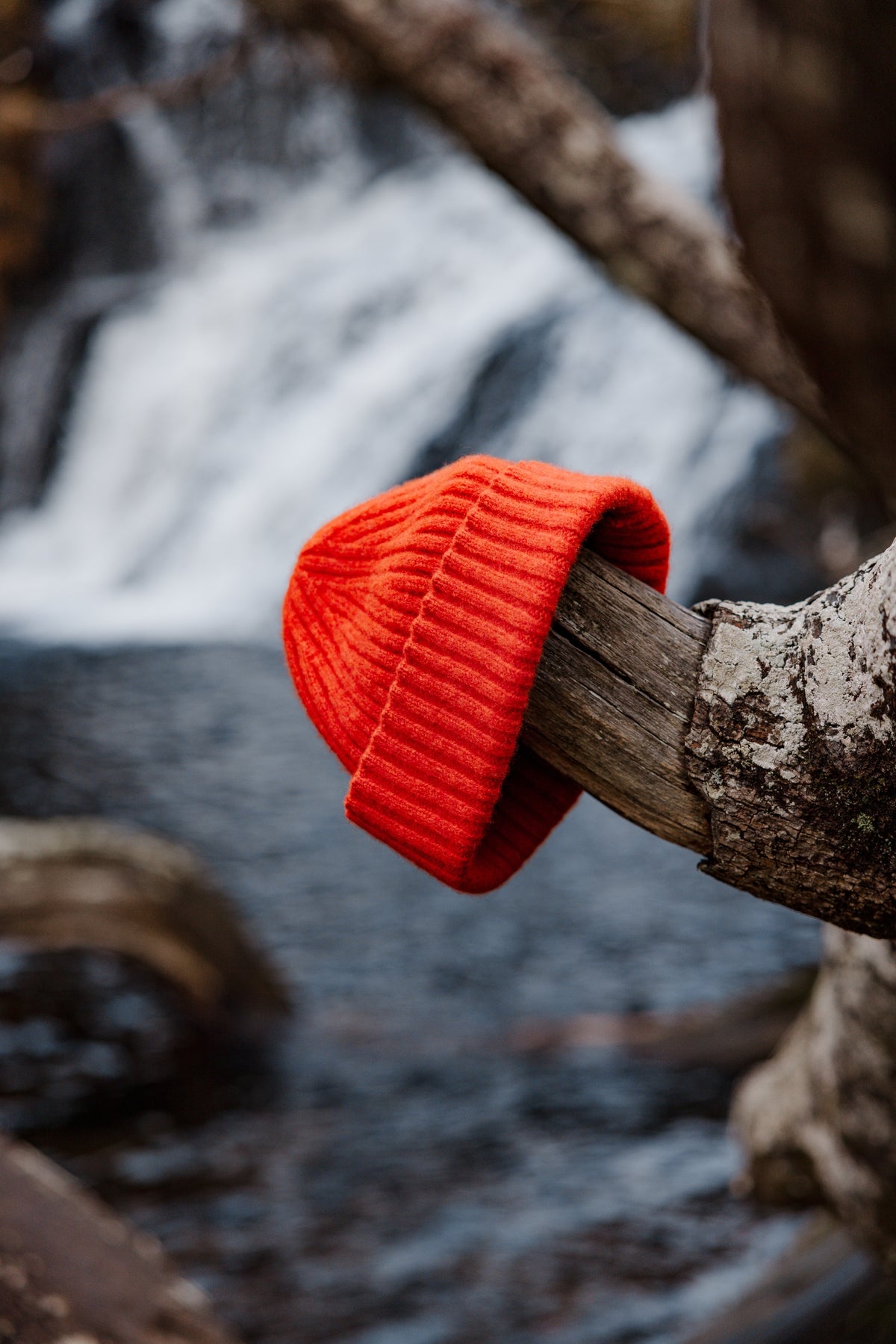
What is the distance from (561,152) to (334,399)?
335 inches

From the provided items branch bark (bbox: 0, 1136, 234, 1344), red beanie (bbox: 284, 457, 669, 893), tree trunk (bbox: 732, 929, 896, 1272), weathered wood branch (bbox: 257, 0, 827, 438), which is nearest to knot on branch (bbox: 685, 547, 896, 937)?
red beanie (bbox: 284, 457, 669, 893)

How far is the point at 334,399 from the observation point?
10.8 metres

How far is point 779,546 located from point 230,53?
6403 mm

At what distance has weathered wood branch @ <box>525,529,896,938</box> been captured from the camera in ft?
2.36

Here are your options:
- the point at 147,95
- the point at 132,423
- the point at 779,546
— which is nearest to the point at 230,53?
the point at 147,95

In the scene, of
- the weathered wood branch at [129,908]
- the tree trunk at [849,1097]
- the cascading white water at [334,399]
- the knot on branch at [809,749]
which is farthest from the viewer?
the cascading white water at [334,399]

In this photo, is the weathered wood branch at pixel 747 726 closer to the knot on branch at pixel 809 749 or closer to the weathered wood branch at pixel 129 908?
the knot on branch at pixel 809 749

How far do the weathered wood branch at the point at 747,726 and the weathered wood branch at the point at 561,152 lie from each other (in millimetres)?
1780

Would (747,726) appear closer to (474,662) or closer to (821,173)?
(474,662)

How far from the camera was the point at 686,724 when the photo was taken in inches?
31.1

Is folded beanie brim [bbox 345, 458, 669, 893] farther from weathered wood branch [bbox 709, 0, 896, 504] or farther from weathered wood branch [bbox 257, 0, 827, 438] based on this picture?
weathered wood branch [bbox 257, 0, 827, 438]

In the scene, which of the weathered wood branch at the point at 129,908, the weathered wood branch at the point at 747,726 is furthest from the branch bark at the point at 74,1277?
the weathered wood branch at the point at 129,908

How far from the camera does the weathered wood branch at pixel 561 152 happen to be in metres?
2.46

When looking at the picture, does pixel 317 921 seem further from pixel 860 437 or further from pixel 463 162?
pixel 463 162
